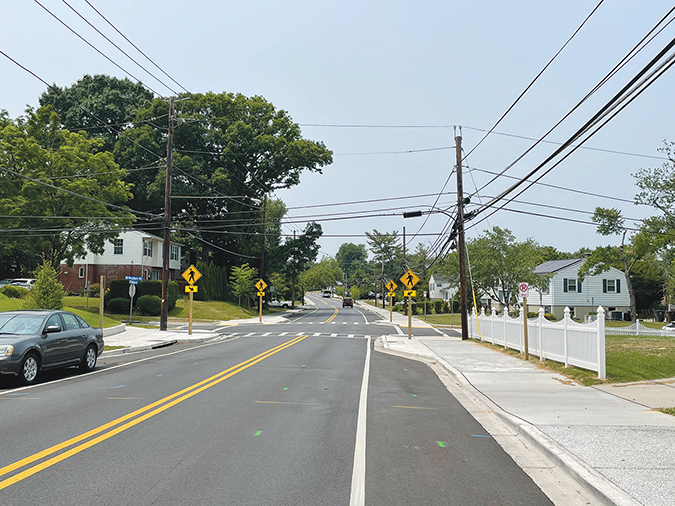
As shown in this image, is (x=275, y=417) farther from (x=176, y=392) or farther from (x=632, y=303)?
(x=632, y=303)

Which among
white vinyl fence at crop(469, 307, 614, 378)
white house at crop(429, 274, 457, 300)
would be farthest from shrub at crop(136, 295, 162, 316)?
white house at crop(429, 274, 457, 300)

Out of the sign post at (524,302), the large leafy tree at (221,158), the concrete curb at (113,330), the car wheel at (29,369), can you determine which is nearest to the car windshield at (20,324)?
the car wheel at (29,369)

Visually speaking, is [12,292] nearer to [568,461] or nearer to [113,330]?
[113,330]

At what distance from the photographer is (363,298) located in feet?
503

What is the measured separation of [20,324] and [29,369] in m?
1.26

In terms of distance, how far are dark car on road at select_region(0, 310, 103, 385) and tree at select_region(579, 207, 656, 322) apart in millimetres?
34463

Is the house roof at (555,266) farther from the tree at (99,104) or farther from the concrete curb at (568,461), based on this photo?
the concrete curb at (568,461)

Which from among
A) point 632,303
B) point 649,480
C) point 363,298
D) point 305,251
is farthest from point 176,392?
point 363,298

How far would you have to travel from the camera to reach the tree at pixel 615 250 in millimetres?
44625

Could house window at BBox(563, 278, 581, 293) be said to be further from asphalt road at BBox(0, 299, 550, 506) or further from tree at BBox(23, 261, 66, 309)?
asphalt road at BBox(0, 299, 550, 506)

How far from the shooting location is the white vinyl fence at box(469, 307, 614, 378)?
43.1 feet

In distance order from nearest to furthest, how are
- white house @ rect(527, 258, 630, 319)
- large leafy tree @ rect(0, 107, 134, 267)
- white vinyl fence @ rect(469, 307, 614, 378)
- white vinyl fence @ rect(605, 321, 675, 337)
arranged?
white vinyl fence @ rect(469, 307, 614, 378) → white vinyl fence @ rect(605, 321, 675, 337) → large leafy tree @ rect(0, 107, 134, 267) → white house @ rect(527, 258, 630, 319)

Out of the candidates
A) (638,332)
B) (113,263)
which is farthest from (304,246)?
(638,332)

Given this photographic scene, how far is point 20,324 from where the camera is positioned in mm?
12727
